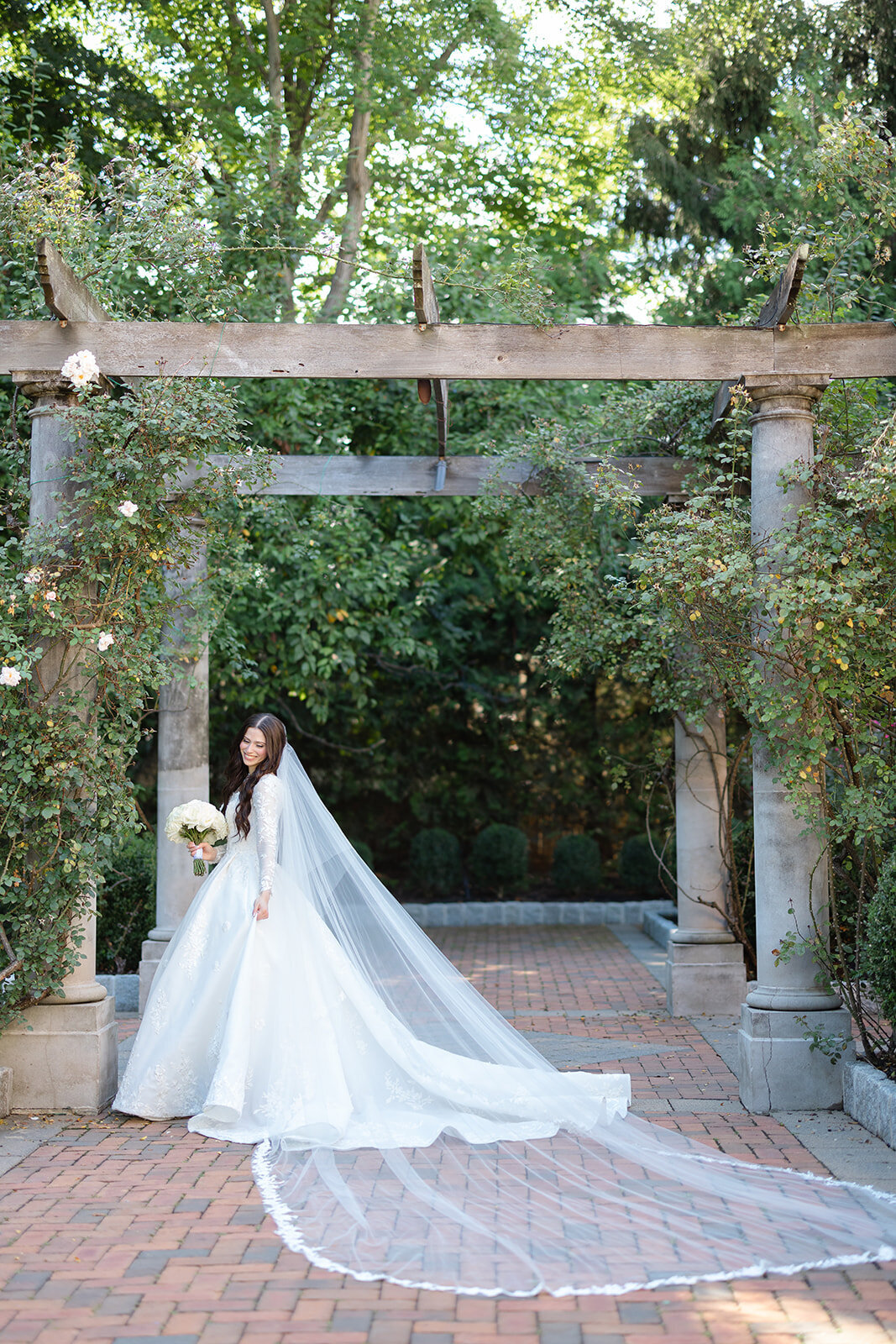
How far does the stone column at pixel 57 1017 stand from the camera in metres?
5.86

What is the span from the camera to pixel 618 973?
416 inches

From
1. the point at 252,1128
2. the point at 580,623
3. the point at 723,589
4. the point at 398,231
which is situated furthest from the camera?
the point at 398,231

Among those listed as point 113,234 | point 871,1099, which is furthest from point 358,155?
point 871,1099

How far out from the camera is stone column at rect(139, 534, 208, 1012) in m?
8.34

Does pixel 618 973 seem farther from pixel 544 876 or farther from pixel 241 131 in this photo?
pixel 241 131

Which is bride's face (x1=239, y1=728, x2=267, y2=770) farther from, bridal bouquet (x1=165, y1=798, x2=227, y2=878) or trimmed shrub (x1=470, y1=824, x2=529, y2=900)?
trimmed shrub (x1=470, y1=824, x2=529, y2=900)

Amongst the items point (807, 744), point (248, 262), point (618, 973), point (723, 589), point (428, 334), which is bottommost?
point (618, 973)

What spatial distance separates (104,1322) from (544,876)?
44.3 feet

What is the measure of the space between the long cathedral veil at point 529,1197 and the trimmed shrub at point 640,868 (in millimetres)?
9441

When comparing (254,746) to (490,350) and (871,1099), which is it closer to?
(490,350)

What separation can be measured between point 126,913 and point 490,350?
5568 millimetres

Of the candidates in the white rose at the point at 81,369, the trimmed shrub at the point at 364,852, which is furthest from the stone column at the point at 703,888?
the trimmed shrub at the point at 364,852

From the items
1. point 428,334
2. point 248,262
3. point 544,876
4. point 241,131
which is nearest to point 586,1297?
point 428,334

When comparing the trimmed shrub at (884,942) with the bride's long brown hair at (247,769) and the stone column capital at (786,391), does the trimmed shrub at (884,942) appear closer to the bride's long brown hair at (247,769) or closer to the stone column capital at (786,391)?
the stone column capital at (786,391)
